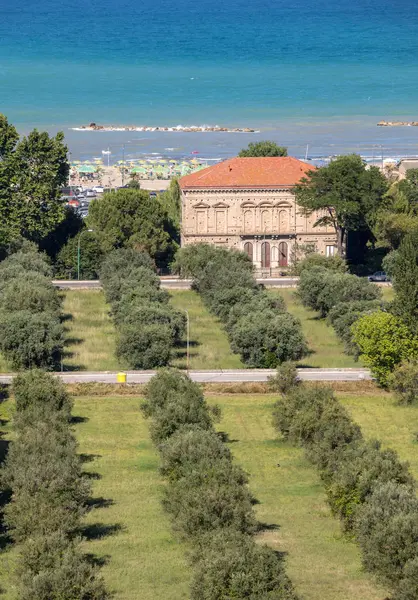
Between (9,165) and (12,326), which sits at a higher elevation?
(9,165)

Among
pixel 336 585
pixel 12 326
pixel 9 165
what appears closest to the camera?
pixel 336 585

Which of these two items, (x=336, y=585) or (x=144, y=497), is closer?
(x=336, y=585)

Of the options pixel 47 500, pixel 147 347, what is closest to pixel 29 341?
pixel 147 347

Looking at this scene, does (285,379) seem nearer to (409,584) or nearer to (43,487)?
(43,487)

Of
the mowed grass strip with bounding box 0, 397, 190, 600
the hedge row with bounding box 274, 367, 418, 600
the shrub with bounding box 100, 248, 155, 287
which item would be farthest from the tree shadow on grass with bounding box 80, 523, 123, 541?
the shrub with bounding box 100, 248, 155, 287

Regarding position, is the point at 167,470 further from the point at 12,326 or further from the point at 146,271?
the point at 146,271

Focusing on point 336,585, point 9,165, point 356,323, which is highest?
point 9,165

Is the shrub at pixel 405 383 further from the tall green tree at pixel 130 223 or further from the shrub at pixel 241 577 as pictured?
the tall green tree at pixel 130 223

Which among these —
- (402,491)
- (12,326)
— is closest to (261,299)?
(12,326)
